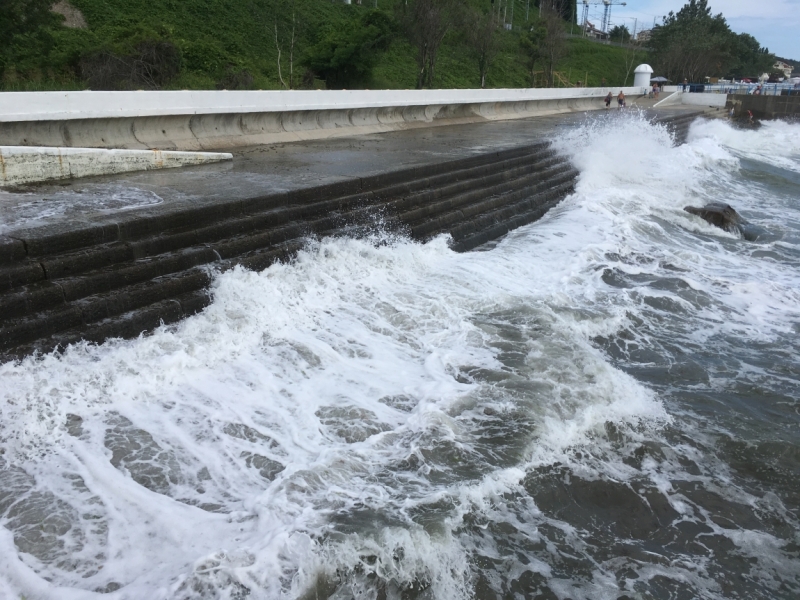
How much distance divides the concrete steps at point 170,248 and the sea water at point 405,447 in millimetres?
170

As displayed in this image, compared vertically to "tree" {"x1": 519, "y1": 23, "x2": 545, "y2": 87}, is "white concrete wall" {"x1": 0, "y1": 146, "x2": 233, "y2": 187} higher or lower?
lower

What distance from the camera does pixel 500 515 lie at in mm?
3090

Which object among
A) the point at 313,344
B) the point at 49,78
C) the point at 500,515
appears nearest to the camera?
the point at 500,515

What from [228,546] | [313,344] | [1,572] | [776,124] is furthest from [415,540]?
[776,124]

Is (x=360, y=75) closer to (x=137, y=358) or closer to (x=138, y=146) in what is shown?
(x=138, y=146)

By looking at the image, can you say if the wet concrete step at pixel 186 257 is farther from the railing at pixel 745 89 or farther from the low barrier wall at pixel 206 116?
the railing at pixel 745 89

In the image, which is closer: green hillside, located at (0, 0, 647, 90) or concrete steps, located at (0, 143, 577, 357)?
concrete steps, located at (0, 143, 577, 357)

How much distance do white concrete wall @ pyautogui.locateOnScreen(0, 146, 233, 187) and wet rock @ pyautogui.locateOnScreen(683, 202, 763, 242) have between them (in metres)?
7.55

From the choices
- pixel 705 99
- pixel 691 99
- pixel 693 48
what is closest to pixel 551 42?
pixel 691 99

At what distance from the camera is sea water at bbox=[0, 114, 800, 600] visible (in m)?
2.71

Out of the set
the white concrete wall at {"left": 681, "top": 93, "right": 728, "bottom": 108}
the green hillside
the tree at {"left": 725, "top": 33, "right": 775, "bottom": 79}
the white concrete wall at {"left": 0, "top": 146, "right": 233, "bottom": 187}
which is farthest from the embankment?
the tree at {"left": 725, "top": 33, "right": 775, "bottom": 79}

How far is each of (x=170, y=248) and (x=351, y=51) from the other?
15.3 metres

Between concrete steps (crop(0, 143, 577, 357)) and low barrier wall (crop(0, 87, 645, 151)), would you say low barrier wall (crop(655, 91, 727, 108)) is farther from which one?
concrete steps (crop(0, 143, 577, 357))

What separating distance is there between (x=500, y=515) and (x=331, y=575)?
91 cm
